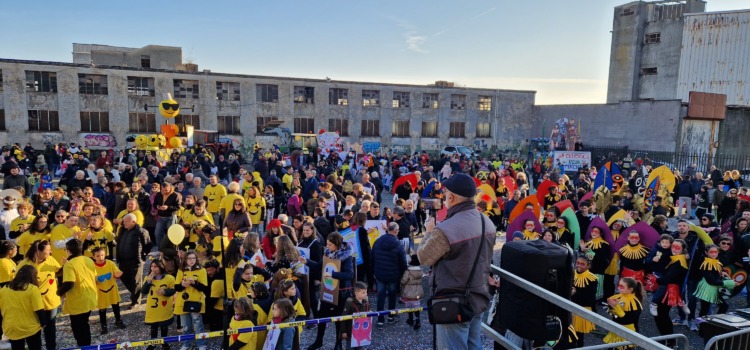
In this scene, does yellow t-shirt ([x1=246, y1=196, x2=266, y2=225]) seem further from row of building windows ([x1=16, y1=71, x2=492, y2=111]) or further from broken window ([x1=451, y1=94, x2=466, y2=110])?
broken window ([x1=451, y1=94, x2=466, y2=110])

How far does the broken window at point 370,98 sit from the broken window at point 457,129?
7762 millimetres

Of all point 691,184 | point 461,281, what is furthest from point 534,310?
point 691,184

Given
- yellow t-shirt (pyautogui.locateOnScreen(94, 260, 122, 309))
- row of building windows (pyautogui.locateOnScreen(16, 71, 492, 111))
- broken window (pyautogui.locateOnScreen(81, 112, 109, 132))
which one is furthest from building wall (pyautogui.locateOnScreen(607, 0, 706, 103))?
yellow t-shirt (pyautogui.locateOnScreen(94, 260, 122, 309))

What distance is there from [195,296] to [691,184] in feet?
53.9

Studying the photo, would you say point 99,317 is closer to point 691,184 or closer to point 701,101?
point 691,184

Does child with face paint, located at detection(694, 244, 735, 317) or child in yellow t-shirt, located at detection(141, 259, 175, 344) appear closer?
child in yellow t-shirt, located at detection(141, 259, 175, 344)

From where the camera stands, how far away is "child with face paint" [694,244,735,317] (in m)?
6.84

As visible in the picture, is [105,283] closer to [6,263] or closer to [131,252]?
[131,252]

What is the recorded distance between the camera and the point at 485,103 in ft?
145

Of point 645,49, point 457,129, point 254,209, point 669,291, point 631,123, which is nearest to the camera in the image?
point 669,291

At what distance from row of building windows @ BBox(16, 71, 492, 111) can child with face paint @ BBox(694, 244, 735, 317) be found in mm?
34938

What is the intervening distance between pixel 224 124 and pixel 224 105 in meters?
1.55

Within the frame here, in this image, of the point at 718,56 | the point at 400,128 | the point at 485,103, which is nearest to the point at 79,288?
the point at 400,128

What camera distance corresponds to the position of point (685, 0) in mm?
37781
